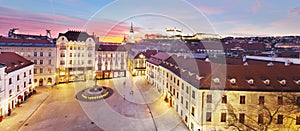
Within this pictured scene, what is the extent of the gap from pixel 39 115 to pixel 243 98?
25.9m

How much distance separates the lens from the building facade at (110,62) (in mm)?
49531

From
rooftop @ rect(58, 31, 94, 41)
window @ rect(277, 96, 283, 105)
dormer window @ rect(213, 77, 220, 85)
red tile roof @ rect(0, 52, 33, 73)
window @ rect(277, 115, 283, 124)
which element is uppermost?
rooftop @ rect(58, 31, 94, 41)

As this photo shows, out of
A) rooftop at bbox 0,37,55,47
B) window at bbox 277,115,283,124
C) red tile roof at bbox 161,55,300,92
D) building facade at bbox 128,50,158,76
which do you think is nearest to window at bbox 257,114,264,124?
window at bbox 277,115,283,124

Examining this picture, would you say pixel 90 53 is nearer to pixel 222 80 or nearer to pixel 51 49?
pixel 51 49

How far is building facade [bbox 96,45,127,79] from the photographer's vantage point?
1950 inches

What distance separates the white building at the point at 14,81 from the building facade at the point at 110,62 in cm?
1721

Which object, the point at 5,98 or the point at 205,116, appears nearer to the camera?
the point at 205,116

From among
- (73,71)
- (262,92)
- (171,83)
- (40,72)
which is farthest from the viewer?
(73,71)

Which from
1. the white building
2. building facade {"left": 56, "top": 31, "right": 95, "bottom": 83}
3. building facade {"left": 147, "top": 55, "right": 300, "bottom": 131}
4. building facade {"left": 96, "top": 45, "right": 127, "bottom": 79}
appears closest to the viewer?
building facade {"left": 147, "top": 55, "right": 300, "bottom": 131}

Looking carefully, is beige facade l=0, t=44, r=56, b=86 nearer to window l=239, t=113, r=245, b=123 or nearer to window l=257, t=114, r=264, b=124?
window l=239, t=113, r=245, b=123

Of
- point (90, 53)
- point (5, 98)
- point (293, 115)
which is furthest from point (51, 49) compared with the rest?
point (293, 115)

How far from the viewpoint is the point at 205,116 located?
1903 centimetres

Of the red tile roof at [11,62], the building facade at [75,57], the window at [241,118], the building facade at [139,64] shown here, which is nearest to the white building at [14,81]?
the red tile roof at [11,62]

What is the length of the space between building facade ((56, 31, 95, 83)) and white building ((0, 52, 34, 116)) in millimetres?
8934
